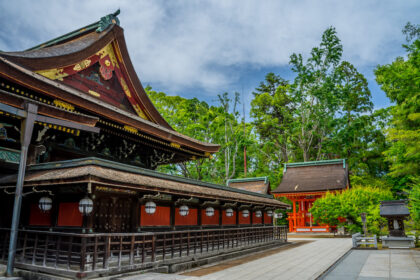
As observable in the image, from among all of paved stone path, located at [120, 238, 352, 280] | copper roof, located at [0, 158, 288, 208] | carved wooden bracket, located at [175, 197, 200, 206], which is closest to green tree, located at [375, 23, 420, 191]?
paved stone path, located at [120, 238, 352, 280]

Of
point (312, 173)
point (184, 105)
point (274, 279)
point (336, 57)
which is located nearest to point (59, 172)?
point (274, 279)

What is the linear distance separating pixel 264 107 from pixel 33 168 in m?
41.7

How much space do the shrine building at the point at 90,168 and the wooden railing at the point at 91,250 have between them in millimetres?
31

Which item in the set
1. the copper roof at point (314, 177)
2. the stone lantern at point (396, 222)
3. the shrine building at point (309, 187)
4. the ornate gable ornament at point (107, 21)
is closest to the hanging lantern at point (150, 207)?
the ornate gable ornament at point (107, 21)

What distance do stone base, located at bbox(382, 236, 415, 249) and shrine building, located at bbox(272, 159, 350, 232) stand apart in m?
11.0

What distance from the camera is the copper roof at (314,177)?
29.2 meters

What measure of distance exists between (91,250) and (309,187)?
82.6 feet

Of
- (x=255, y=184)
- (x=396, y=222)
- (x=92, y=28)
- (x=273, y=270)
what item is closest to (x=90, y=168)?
(x=273, y=270)

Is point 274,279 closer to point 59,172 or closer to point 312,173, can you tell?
point 59,172

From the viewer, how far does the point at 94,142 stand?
1097 centimetres

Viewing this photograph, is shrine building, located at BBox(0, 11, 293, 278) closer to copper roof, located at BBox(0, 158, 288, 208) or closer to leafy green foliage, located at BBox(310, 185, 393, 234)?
copper roof, located at BBox(0, 158, 288, 208)

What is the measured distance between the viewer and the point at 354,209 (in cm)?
2166

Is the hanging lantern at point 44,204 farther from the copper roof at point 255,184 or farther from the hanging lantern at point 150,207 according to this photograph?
the copper roof at point 255,184

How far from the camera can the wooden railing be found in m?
7.23
